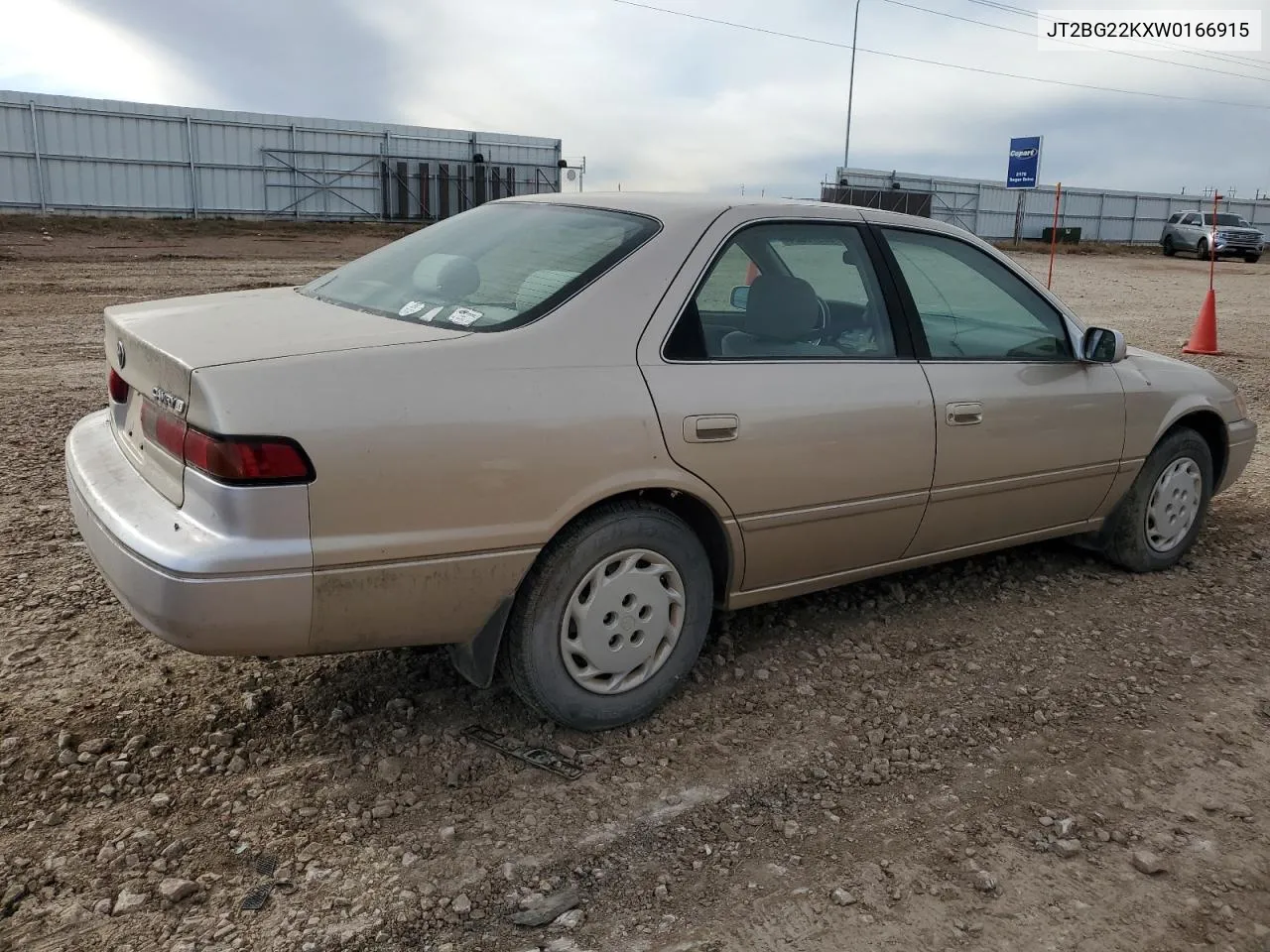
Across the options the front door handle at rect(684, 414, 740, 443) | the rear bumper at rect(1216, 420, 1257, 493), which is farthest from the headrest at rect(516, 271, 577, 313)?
the rear bumper at rect(1216, 420, 1257, 493)

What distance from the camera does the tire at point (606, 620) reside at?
3.00m

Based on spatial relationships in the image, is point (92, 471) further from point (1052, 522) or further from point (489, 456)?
point (1052, 522)

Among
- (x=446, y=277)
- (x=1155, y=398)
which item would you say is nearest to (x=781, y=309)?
(x=446, y=277)

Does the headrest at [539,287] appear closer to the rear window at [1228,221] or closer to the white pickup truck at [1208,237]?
the white pickup truck at [1208,237]

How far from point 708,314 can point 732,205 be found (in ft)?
1.51

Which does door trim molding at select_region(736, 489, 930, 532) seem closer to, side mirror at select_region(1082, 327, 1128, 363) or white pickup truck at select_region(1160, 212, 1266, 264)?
side mirror at select_region(1082, 327, 1128, 363)

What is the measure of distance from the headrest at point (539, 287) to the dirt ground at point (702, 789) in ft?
4.07

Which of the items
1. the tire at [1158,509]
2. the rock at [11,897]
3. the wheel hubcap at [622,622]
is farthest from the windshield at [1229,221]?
the rock at [11,897]

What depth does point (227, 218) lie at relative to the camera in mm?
29688

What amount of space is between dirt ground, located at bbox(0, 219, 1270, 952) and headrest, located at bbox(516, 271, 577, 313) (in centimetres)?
124

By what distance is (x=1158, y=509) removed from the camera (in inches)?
189

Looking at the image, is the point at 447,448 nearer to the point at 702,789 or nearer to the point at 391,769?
the point at 391,769

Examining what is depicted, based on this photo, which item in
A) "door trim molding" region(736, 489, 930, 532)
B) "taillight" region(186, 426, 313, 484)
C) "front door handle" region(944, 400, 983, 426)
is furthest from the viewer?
"front door handle" region(944, 400, 983, 426)

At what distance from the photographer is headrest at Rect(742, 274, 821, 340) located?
3494 mm
